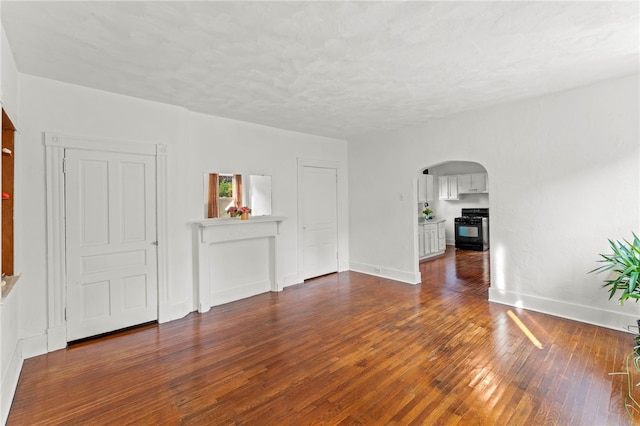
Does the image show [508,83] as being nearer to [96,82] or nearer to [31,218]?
[96,82]

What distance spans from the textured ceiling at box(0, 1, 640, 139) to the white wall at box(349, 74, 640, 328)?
390mm

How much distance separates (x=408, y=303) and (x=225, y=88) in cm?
369

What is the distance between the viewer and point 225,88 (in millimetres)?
3447

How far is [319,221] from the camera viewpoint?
5992mm

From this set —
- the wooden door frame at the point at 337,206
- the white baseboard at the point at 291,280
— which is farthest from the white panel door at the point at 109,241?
the wooden door frame at the point at 337,206

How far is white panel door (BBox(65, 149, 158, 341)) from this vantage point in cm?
329

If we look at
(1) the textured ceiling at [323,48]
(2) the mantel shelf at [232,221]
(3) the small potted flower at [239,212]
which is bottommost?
(2) the mantel shelf at [232,221]

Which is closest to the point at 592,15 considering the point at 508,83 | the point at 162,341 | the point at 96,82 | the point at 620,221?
the point at 508,83

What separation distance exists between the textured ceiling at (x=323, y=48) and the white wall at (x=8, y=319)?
179 millimetres

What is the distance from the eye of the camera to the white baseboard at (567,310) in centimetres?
339

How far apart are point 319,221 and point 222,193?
81.9 inches

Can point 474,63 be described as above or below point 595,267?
above

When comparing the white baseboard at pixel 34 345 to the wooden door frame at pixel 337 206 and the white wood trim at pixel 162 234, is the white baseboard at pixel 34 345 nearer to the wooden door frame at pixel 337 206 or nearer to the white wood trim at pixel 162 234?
the white wood trim at pixel 162 234

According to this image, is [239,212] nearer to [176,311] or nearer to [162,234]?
[162,234]
